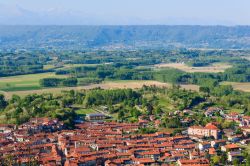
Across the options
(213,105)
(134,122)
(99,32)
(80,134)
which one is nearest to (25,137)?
(80,134)

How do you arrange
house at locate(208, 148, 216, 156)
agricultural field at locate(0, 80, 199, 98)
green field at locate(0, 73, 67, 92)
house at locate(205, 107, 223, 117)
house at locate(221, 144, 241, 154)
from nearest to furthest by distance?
house at locate(208, 148, 216, 156) → house at locate(221, 144, 241, 154) → house at locate(205, 107, 223, 117) → agricultural field at locate(0, 80, 199, 98) → green field at locate(0, 73, 67, 92)

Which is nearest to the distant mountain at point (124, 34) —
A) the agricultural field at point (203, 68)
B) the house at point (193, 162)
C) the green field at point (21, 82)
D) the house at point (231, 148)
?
the agricultural field at point (203, 68)

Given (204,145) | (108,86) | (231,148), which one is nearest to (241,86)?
(108,86)

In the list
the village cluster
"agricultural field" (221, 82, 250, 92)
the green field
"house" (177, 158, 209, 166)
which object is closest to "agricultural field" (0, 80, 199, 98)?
the green field

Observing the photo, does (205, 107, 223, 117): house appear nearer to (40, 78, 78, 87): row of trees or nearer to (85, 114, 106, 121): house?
(85, 114, 106, 121): house

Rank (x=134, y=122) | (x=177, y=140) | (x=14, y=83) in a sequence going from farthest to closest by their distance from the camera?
1. (x=14, y=83)
2. (x=134, y=122)
3. (x=177, y=140)

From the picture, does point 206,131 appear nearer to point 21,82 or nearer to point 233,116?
point 233,116

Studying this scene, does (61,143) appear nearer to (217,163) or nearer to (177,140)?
(177,140)
